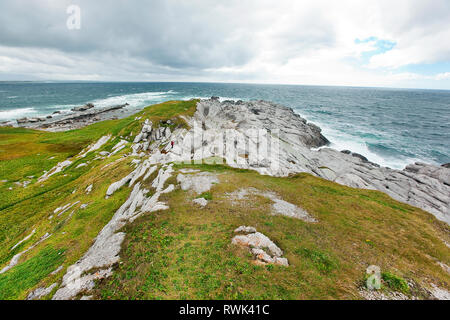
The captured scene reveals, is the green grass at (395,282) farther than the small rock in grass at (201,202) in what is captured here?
No

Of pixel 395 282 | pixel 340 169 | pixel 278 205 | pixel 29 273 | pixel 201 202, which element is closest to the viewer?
pixel 395 282

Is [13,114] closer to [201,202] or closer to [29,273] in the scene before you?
[29,273]

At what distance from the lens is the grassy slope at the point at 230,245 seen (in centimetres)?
1202

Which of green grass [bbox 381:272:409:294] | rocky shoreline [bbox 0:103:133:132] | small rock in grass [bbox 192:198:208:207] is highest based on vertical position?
rocky shoreline [bbox 0:103:133:132]

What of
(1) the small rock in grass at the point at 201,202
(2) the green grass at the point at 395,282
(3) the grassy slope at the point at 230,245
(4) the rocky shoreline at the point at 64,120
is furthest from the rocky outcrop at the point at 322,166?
(4) the rocky shoreline at the point at 64,120

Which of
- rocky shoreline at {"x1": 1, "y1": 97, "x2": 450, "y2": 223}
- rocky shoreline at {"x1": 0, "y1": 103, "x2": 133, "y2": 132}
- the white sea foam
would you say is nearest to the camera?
rocky shoreline at {"x1": 1, "y1": 97, "x2": 450, "y2": 223}

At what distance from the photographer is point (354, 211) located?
76.2 ft

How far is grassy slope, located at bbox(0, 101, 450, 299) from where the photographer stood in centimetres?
1202

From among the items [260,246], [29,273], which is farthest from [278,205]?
[29,273]

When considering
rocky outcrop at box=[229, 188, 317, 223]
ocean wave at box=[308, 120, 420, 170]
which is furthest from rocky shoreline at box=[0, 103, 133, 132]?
ocean wave at box=[308, 120, 420, 170]

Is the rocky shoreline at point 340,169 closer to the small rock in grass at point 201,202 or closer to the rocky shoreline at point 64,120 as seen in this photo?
the small rock in grass at point 201,202

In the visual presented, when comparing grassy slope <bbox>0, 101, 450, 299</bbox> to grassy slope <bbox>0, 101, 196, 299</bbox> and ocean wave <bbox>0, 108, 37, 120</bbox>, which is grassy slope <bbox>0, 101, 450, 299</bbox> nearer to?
grassy slope <bbox>0, 101, 196, 299</bbox>

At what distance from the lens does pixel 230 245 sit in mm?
15320
